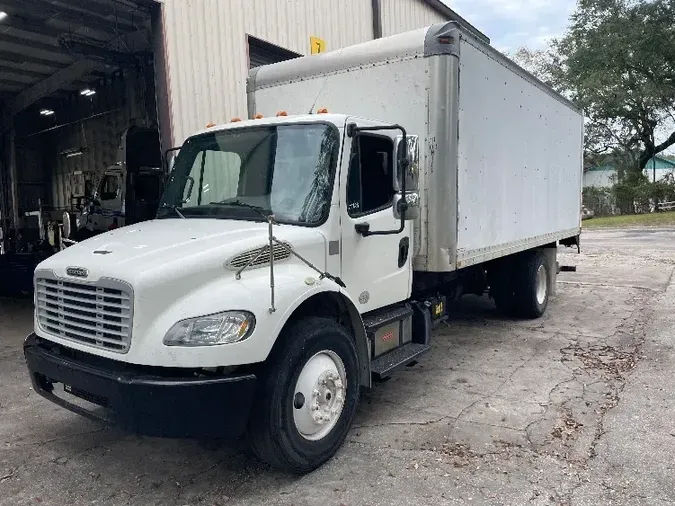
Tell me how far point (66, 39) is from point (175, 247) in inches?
321

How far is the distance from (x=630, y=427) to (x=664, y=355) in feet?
7.83

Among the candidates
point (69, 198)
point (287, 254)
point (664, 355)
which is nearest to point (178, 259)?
point (287, 254)

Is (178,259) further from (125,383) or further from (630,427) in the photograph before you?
(630,427)

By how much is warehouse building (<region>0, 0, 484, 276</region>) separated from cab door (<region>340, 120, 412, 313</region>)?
223 cm

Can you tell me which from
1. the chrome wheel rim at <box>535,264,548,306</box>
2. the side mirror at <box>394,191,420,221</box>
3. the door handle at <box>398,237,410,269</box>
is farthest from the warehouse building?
the chrome wheel rim at <box>535,264,548,306</box>

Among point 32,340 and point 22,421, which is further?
point 22,421

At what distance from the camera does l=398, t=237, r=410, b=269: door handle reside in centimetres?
491

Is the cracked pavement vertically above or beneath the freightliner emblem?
beneath

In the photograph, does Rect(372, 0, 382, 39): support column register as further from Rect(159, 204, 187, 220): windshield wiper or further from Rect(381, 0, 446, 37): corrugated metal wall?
Rect(159, 204, 187, 220): windshield wiper

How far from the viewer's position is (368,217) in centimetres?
443

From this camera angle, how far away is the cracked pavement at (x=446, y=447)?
138 inches

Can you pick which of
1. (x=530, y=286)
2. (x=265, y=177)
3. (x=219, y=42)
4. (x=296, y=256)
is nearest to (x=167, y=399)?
(x=296, y=256)

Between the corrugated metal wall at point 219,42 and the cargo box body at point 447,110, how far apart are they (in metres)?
2.79

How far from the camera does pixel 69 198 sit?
1650 centimetres
